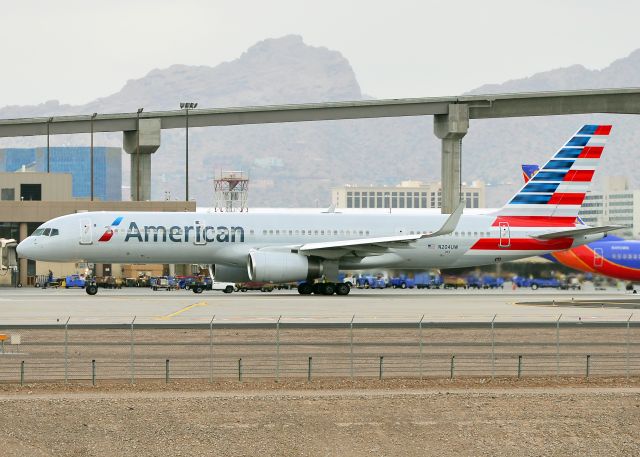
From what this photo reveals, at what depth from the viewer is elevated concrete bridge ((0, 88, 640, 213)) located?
9875 cm

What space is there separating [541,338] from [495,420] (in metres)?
15.7

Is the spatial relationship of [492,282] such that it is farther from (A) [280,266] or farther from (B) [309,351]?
(B) [309,351]

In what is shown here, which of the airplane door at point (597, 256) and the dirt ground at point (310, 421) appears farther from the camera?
the airplane door at point (597, 256)

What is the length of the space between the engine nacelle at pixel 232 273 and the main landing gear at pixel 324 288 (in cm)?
368

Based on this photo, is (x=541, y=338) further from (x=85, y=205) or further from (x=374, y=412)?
(x=85, y=205)

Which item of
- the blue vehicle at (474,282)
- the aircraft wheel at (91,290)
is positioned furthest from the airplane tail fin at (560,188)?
the aircraft wheel at (91,290)

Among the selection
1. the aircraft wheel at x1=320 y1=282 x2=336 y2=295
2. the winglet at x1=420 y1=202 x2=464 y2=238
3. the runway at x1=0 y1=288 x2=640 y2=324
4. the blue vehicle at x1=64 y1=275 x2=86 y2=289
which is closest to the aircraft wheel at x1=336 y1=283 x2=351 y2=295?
the aircraft wheel at x1=320 y1=282 x2=336 y2=295

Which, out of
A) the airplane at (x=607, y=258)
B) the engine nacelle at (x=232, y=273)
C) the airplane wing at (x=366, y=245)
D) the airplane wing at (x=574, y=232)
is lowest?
the engine nacelle at (x=232, y=273)

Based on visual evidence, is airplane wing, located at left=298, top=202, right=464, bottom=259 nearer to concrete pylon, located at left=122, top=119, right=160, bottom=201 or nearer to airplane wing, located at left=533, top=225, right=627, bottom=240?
airplane wing, located at left=533, top=225, right=627, bottom=240

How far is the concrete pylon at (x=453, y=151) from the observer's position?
9844 cm

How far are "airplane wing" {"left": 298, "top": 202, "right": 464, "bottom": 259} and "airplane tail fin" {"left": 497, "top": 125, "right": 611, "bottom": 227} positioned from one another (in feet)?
24.7

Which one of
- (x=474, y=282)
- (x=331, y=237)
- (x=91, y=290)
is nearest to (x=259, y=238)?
(x=331, y=237)

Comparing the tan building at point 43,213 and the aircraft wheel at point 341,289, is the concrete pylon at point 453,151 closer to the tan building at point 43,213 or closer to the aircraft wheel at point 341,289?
the tan building at point 43,213

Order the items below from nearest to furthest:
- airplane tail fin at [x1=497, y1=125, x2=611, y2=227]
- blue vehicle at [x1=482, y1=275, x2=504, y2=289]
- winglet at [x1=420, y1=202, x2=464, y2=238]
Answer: winglet at [x1=420, y1=202, x2=464, y2=238] → airplane tail fin at [x1=497, y1=125, x2=611, y2=227] → blue vehicle at [x1=482, y1=275, x2=504, y2=289]
